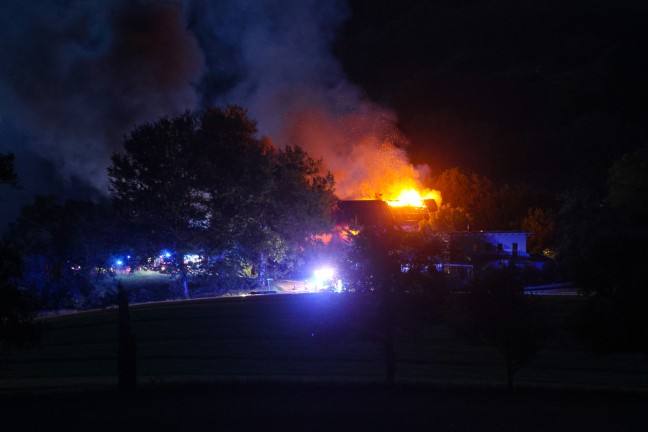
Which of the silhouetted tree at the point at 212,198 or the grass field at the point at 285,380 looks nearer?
the grass field at the point at 285,380

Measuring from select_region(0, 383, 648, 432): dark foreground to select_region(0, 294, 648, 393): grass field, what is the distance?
6.23 feet

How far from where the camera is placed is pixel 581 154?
92.2 m

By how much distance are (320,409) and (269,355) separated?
11960 mm

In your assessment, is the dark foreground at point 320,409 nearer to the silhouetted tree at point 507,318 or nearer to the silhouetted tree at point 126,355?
the silhouetted tree at point 126,355

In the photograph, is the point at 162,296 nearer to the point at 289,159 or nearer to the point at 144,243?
the point at 144,243

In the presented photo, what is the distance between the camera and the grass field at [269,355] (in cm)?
2544

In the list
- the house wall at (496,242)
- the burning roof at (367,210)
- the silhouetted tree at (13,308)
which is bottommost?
the silhouetted tree at (13,308)

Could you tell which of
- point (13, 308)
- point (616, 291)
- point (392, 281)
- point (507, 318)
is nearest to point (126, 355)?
point (13, 308)

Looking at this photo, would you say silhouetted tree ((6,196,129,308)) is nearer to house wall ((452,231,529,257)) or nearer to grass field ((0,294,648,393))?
grass field ((0,294,648,393))

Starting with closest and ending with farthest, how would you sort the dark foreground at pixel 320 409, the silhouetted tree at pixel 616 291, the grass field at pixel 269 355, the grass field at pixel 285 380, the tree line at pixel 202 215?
the dark foreground at pixel 320 409
the grass field at pixel 285 380
the silhouetted tree at pixel 616 291
the grass field at pixel 269 355
the tree line at pixel 202 215

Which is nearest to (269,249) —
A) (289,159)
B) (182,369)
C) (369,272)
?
(289,159)

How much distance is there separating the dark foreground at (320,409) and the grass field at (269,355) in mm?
1900

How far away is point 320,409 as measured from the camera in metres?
18.6

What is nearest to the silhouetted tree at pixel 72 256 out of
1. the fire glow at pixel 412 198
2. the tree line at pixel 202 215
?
the tree line at pixel 202 215
